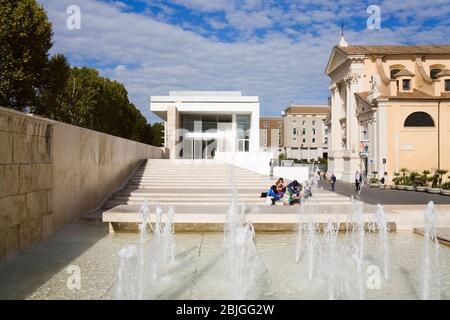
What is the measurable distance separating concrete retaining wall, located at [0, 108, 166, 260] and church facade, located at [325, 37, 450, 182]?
35968 mm

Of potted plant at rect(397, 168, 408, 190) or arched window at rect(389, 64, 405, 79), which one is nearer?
potted plant at rect(397, 168, 408, 190)

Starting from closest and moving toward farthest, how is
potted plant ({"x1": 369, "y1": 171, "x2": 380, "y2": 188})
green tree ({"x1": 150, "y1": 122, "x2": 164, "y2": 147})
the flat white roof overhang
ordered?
the flat white roof overhang < potted plant ({"x1": 369, "y1": 171, "x2": 380, "y2": 188}) < green tree ({"x1": 150, "y1": 122, "x2": 164, "y2": 147})

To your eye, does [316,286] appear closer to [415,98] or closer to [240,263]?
[240,263]

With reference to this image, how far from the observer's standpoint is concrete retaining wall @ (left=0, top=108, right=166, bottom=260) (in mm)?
7699

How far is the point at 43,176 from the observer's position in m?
9.60

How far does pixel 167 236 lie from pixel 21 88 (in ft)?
75.9

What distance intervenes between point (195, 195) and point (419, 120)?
36654 mm

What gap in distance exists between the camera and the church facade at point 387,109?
42938 mm

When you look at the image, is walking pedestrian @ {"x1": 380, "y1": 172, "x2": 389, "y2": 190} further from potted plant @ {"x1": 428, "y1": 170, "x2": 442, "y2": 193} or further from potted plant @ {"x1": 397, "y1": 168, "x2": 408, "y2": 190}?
potted plant @ {"x1": 428, "y1": 170, "x2": 442, "y2": 193}

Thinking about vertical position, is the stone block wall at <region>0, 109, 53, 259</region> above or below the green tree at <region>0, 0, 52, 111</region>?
below

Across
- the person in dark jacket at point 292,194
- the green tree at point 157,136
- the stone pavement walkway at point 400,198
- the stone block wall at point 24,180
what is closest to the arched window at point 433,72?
the stone pavement walkway at point 400,198

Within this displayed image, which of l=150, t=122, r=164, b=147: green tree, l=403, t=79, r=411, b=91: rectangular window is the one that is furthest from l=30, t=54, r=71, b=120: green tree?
l=150, t=122, r=164, b=147: green tree

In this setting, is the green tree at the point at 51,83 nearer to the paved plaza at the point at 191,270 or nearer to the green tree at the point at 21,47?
the green tree at the point at 21,47
